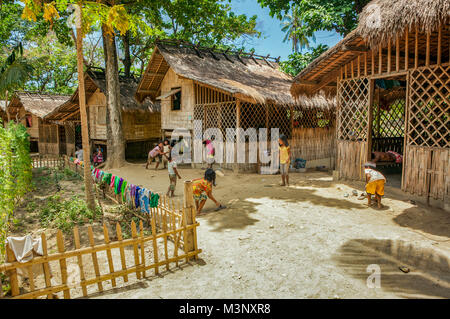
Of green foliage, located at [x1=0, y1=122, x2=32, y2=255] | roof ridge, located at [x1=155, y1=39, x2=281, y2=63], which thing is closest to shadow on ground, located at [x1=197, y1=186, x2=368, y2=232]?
green foliage, located at [x1=0, y1=122, x2=32, y2=255]

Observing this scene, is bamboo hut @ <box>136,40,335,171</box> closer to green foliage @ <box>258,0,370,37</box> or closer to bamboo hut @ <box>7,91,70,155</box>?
green foliage @ <box>258,0,370,37</box>

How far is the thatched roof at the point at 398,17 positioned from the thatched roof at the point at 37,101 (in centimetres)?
1896

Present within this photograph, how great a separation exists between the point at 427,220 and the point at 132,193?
5.91 metres

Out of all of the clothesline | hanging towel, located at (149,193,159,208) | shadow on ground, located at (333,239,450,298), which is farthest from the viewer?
the clothesline

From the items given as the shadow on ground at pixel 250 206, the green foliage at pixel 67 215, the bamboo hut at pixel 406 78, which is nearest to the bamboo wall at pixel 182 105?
the bamboo hut at pixel 406 78

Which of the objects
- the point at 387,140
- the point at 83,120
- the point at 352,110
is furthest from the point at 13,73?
the point at 387,140

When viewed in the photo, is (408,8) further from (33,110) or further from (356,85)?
(33,110)

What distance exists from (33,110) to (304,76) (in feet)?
59.0

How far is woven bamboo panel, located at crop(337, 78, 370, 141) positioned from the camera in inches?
309

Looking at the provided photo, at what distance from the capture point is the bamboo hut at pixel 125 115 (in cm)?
1559

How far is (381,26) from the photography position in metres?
6.07

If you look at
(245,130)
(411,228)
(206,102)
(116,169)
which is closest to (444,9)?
(411,228)

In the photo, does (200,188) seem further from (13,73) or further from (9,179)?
(13,73)

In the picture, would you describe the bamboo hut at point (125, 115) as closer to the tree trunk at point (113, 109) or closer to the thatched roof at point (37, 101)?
the tree trunk at point (113, 109)
